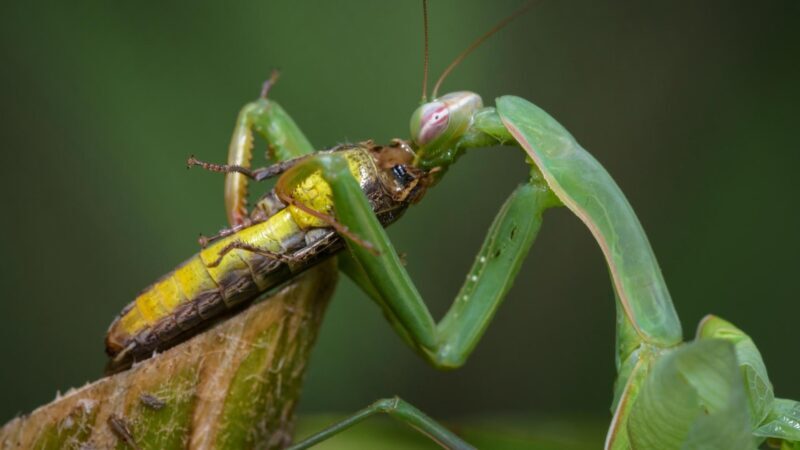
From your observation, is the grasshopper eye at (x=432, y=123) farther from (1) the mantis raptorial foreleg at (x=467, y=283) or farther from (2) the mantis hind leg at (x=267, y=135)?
(2) the mantis hind leg at (x=267, y=135)

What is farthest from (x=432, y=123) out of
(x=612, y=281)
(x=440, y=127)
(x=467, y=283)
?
(x=612, y=281)

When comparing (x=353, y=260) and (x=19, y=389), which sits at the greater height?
(x=353, y=260)

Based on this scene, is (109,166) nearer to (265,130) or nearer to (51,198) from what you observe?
(51,198)

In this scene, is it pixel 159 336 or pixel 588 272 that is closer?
pixel 159 336

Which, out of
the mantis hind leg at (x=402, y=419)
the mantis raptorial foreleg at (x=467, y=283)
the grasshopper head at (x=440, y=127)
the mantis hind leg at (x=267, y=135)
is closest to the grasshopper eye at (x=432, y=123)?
the grasshopper head at (x=440, y=127)

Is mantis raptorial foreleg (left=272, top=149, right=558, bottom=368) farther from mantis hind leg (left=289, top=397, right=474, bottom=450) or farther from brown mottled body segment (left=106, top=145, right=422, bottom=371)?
mantis hind leg (left=289, top=397, right=474, bottom=450)

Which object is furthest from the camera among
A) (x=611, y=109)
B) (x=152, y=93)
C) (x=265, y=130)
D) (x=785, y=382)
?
(x=611, y=109)

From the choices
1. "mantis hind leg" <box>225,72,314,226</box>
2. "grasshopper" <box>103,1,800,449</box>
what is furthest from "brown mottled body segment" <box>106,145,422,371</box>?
"mantis hind leg" <box>225,72,314,226</box>

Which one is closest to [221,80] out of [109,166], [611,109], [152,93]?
[152,93]

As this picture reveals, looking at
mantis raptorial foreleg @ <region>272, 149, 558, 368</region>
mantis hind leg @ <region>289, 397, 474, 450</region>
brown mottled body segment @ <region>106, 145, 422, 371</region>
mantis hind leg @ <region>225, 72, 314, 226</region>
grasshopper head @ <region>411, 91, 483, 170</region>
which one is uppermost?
mantis hind leg @ <region>225, 72, 314, 226</region>
